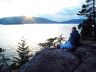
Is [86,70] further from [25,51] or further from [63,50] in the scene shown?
[25,51]

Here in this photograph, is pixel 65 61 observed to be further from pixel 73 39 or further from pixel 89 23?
pixel 89 23

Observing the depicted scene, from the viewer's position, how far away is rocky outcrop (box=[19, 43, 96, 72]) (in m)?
15.4

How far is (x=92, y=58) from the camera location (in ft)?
51.3

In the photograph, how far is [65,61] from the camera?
16.1 metres

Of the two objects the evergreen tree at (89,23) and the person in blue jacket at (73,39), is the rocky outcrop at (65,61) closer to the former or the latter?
the person in blue jacket at (73,39)

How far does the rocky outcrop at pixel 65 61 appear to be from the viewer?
608 inches

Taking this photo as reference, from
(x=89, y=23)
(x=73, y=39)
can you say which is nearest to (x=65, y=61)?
(x=73, y=39)

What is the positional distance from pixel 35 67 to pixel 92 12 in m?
31.2

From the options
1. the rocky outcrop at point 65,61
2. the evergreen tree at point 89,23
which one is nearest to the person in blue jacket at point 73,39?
the rocky outcrop at point 65,61

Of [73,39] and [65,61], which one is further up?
[73,39]

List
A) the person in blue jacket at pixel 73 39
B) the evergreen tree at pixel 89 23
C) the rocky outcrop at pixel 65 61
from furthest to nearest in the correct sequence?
the evergreen tree at pixel 89 23
the person in blue jacket at pixel 73 39
the rocky outcrop at pixel 65 61

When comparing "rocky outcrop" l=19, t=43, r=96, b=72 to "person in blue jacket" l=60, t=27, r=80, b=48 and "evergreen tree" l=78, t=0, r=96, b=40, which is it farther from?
"evergreen tree" l=78, t=0, r=96, b=40

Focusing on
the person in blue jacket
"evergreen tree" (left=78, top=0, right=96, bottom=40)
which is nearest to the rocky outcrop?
the person in blue jacket

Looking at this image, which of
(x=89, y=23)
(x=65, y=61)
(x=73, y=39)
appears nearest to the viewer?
(x=65, y=61)
